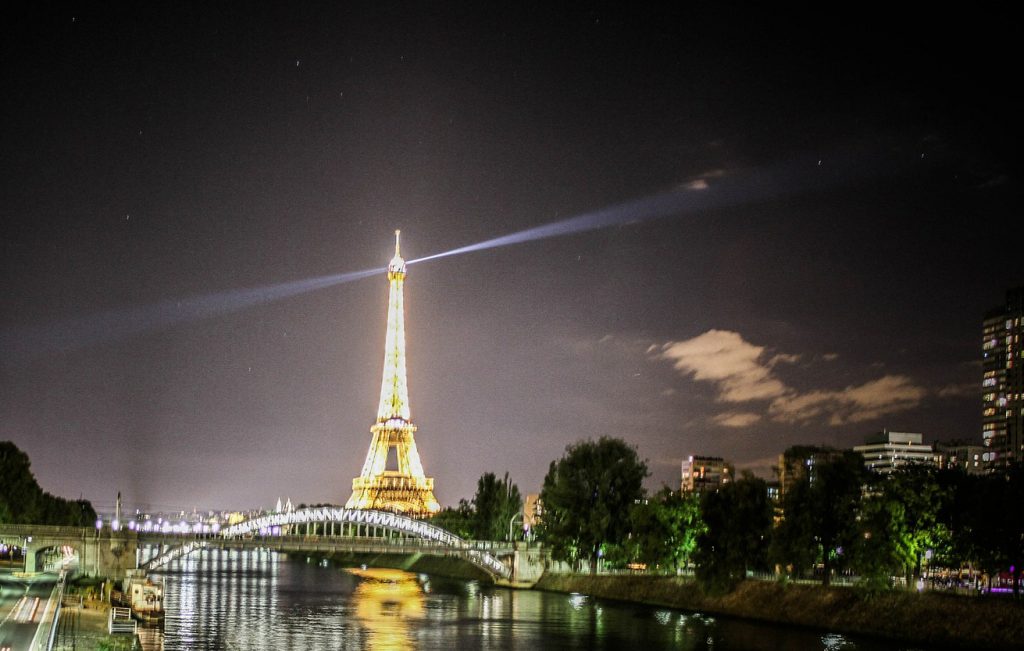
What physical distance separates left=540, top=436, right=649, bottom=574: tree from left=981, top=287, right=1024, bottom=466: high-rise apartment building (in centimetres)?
9344

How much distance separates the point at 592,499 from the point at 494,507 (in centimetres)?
3387

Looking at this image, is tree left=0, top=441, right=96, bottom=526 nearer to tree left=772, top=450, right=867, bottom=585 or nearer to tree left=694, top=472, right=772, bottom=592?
tree left=694, top=472, right=772, bottom=592

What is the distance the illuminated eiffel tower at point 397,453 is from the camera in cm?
15475

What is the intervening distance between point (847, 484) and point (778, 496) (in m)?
6.19

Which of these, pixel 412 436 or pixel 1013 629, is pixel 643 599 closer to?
pixel 1013 629

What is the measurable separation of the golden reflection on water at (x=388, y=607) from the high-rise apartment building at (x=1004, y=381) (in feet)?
318

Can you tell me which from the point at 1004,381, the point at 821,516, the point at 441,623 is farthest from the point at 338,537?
the point at 1004,381

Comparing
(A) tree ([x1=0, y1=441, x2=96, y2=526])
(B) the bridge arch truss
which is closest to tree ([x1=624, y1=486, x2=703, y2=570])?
(B) the bridge arch truss

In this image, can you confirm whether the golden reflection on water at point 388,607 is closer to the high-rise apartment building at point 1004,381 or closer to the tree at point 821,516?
the tree at point 821,516

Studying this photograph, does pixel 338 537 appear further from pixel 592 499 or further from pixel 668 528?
pixel 668 528

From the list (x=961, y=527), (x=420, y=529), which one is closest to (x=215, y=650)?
(x=961, y=527)

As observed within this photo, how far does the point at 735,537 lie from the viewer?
272ft

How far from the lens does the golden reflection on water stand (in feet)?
207

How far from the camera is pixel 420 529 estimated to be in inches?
4734
